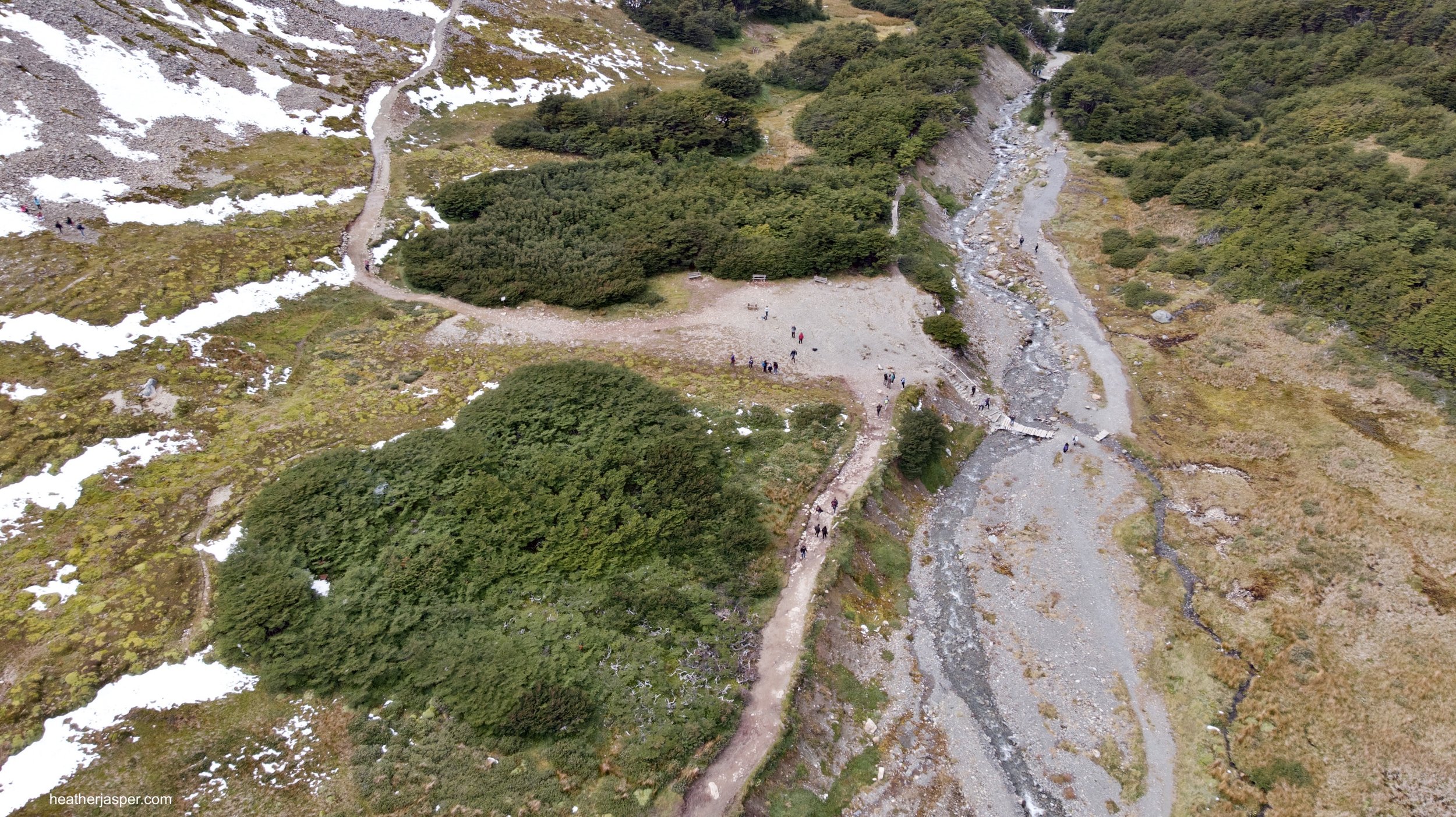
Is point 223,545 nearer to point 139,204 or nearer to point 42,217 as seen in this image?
point 42,217

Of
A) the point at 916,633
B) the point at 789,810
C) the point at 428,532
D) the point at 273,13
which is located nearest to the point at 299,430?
the point at 428,532

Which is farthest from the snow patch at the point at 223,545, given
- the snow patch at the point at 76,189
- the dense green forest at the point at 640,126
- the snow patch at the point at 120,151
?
the dense green forest at the point at 640,126

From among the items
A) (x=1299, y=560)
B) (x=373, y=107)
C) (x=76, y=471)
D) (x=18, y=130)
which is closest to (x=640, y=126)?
(x=373, y=107)

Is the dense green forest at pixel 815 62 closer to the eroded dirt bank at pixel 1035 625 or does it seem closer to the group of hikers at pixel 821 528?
the eroded dirt bank at pixel 1035 625

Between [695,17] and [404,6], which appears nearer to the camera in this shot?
[404,6]

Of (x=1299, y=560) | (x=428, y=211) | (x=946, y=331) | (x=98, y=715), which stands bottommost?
(x=98, y=715)

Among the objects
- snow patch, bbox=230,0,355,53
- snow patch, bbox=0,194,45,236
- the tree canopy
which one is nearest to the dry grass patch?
the tree canopy

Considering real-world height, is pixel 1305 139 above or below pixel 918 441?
above
